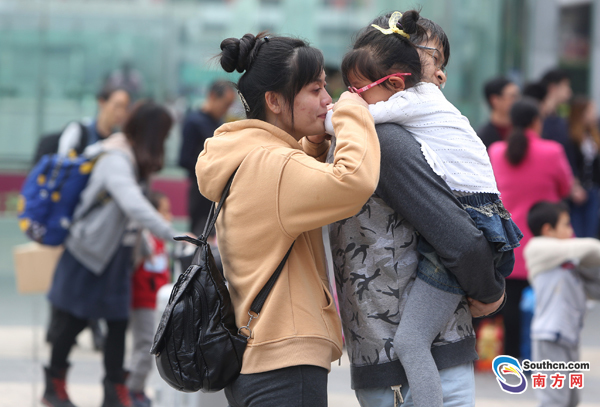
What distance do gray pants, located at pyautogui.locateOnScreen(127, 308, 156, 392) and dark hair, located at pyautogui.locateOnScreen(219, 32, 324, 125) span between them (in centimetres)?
262

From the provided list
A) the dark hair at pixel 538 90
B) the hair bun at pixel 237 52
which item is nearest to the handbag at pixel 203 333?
the hair bun at pixel 237 52

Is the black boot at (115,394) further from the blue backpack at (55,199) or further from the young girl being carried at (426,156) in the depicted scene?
the young girl being carried at (426,156)

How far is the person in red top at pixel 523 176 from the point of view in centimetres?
527

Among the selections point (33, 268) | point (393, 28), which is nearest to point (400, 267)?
point (393, 28)

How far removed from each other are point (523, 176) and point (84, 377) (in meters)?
3.41

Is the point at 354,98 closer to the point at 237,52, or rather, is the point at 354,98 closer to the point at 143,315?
the point at 237,52

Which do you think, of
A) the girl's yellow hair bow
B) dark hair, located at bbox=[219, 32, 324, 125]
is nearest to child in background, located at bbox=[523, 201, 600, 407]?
the girl's yellow hair bow

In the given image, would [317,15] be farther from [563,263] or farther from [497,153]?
[563,263]

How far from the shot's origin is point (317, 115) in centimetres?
205

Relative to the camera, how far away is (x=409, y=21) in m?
1.97

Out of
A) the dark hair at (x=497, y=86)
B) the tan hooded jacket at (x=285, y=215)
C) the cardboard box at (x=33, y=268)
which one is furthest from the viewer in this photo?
the dark hair at (x=497, y=86)

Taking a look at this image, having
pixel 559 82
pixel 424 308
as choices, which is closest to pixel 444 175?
pixel 424 308

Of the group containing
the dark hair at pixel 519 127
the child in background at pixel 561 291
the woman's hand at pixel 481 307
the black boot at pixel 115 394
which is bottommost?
the black boot at pixel 115 394

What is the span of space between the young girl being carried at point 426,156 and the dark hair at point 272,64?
0.12 m
